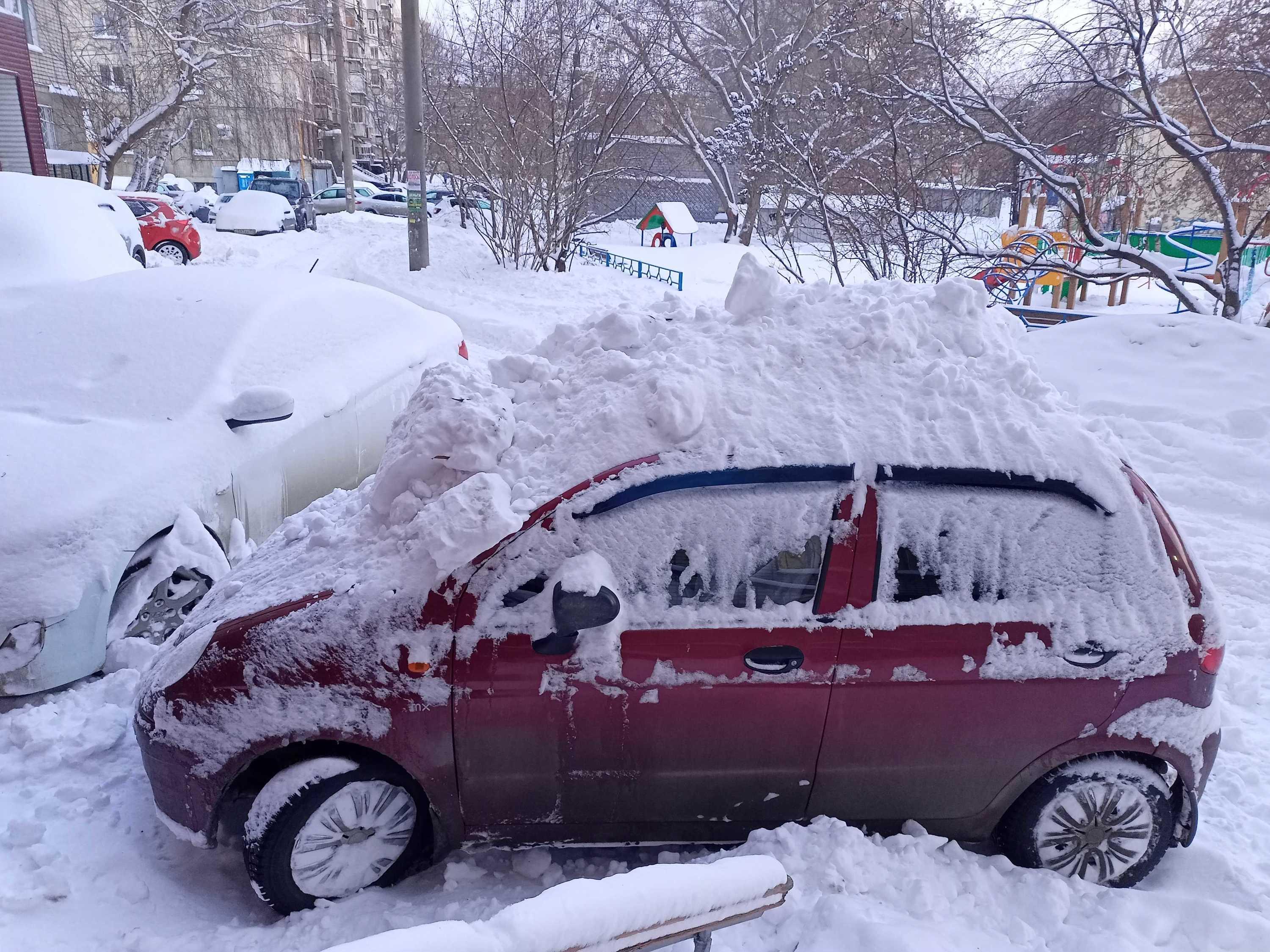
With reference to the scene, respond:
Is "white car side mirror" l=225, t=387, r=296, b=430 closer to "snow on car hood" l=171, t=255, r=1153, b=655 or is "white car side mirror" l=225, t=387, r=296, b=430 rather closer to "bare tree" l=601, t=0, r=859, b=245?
"snow on car hood" l=171, t=255, r=1153, b=655

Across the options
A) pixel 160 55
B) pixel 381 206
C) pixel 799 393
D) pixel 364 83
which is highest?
pixel 364 83

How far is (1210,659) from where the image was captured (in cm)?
281

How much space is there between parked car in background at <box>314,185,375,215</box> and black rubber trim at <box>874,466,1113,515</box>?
36.9 metres

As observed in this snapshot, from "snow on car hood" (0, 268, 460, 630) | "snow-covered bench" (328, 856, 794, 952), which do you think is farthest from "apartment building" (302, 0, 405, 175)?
"snow-covered bench" (328, 856, 794, 952)

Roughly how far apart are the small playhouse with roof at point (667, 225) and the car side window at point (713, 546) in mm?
24276

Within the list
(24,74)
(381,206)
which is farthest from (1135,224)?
(381,206)

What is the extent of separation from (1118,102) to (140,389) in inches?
446

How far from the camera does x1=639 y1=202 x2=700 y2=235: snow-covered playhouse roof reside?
85.1ft

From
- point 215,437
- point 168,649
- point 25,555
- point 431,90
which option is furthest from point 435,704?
point 431,90

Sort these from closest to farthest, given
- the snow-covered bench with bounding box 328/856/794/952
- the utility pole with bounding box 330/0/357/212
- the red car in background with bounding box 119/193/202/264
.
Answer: the snow-covered bench with bounding box 328/856/794/952, the red car in background with bounding box 119/193/202/264, the utility pole with bounding box 330/0/357/212

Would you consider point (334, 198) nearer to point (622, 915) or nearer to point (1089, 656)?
point (1089, 656)

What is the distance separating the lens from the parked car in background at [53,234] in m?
6.26

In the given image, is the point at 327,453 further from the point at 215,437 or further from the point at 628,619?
the point at 628,619

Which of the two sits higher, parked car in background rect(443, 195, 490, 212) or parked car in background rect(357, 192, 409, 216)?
parked car in background rect(443, 195, 490, 212)
